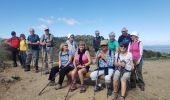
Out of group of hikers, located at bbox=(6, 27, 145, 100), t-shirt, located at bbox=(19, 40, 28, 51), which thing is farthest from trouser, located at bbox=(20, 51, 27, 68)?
group of hikers, located at bbox=(6, 27, 145, 100)

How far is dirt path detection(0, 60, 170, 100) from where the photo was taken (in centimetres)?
1074

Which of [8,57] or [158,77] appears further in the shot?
[8,57]

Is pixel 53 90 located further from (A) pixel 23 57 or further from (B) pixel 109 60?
(A) pixel 23 57

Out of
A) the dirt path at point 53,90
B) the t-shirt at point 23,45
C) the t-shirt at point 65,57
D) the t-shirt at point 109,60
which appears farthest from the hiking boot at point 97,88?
the t-shirt at point 23,45

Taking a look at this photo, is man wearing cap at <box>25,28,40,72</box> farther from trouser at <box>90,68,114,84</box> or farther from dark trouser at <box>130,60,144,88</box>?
dark trouser at <box>130,60,144,88</box>

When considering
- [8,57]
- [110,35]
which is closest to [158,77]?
[110,35]

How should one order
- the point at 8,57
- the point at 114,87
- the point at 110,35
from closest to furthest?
1. the point at 114,87
2. the point at 110,35
3. the point at 8,57

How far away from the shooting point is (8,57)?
21.3 meters

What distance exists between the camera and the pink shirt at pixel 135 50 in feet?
36.5

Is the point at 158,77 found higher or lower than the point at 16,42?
lower

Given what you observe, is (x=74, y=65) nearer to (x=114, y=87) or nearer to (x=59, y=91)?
(x=59, y=91)

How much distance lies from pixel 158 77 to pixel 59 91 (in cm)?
585

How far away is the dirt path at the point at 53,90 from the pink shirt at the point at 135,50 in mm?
1270

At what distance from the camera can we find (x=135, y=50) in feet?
36.6
